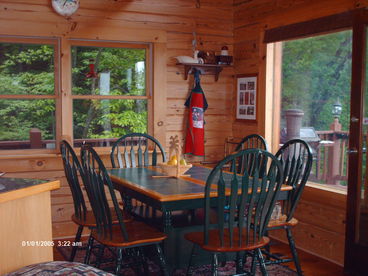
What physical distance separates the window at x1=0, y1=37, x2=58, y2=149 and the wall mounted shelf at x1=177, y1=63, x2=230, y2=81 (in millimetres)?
1268

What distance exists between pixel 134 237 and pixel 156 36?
242 centimetres

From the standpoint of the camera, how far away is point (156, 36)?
473cm

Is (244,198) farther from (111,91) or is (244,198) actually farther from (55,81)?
(55,81)

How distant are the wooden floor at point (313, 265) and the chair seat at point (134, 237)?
3.40 ft

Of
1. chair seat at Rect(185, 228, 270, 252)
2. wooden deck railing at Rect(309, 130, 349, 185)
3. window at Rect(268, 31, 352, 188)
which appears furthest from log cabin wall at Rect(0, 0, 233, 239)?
chair seat at Rect(185, 228, 270, 252)

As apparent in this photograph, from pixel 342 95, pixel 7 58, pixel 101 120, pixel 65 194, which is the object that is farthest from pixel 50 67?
pixel 342 95

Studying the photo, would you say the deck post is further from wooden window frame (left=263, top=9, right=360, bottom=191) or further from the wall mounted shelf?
the wall mounted shelf

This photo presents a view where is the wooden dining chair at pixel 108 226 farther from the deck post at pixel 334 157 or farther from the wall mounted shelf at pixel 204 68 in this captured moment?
the deck post at pixel 334 157

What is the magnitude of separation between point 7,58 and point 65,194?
1324 millimetres

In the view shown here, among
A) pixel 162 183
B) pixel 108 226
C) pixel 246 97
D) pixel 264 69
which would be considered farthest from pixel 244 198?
pixel 246 97

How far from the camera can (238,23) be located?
5016mm

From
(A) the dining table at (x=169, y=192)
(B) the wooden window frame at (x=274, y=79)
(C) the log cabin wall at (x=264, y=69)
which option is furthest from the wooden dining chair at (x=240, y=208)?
(B) the wooden window frame at (x=274, y=79)

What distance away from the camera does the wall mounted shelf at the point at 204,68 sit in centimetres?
484

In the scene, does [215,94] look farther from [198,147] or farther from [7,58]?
[7,58]
